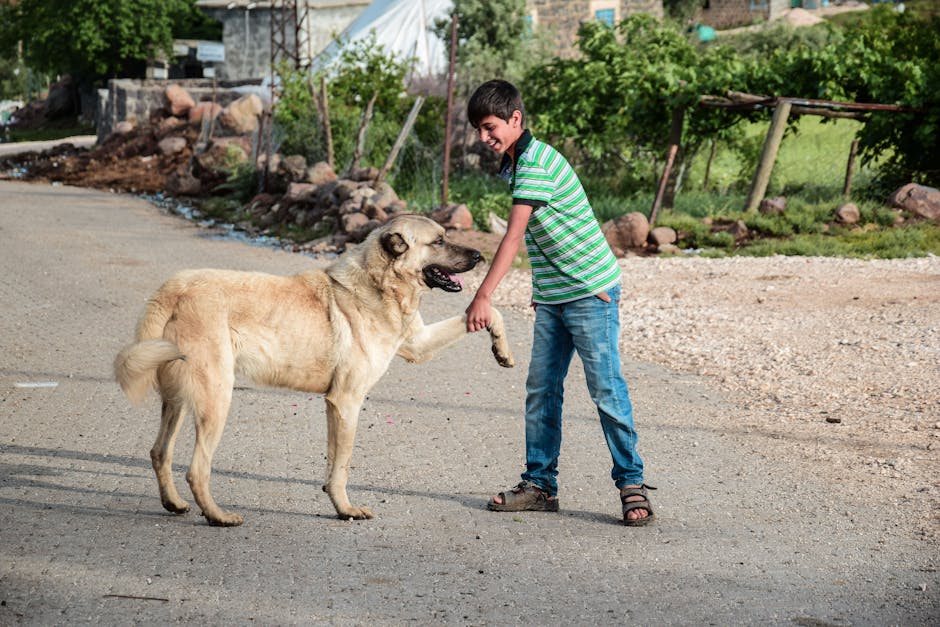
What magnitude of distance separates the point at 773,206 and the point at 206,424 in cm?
1363

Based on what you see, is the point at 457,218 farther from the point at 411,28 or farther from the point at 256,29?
the point at 256,29

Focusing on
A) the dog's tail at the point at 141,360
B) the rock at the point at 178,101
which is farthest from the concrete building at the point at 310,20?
the dog's tail at the point at 141,360

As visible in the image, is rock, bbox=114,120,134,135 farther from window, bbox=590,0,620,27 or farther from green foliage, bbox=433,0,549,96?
window, bbox=590,0,620,27

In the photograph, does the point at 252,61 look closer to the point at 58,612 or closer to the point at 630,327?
the point at 630,327

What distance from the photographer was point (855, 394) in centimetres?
782

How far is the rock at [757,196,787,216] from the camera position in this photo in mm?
16812

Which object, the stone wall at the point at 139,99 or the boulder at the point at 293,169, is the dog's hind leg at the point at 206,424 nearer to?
the boulder at the point at 293,169

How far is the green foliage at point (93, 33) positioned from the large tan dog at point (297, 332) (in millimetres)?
46844

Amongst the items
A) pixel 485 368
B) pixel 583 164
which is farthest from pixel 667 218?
pixel 485 368

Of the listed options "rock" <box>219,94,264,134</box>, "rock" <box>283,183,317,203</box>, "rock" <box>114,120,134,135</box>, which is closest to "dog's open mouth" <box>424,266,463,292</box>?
"rock" <box>283,183,317,203</box>

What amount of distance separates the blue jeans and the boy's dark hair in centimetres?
95

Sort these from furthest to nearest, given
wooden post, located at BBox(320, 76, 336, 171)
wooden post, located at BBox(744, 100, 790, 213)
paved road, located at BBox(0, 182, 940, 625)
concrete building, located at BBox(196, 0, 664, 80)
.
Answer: concrete building, located at BBox(196, 0, 664, 80) < wooden post, located at BBox(320, 76, 336, 171) < wooden post, located at BBox(744, 100, 790, 213) < paved road, located at BBox(0, 182, 940, 625)

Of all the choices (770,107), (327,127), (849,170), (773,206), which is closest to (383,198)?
(327,127)

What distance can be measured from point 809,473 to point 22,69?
78.3m
